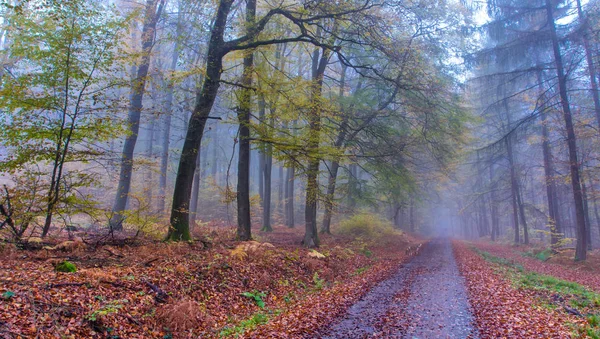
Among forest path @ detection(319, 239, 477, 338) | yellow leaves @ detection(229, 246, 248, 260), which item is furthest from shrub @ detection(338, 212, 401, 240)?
yellow leaves @ detection(229, 246, 248, 260)

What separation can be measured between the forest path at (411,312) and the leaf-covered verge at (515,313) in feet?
0.88

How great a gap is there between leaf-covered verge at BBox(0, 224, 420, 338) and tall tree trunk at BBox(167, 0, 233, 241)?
765mm

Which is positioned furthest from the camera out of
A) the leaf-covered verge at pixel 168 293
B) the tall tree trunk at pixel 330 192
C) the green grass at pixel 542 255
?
the green grass at pixel 542 255

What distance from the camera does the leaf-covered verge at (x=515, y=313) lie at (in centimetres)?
552

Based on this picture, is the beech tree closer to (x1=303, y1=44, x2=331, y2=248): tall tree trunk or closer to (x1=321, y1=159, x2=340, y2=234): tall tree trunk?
(x1=303, y1=44, x2=331, y2=248): tall tree trunk

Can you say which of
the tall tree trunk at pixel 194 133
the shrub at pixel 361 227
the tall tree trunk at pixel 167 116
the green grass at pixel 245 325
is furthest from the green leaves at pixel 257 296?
the shrub at pixel 361 227

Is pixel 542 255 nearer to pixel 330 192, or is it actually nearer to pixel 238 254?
pixel 330 192

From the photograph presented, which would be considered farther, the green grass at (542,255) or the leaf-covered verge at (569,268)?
the green grass at (542,255)

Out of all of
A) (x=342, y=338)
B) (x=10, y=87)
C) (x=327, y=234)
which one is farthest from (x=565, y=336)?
(x=327, y=234)

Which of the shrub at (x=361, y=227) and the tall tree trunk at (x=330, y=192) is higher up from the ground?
the tall tree trunk at (x=330, y=192)

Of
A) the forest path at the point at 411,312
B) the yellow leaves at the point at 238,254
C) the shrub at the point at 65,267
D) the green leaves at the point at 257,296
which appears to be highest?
the shrub at the point at 65,267

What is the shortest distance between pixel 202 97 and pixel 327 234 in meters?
11.9

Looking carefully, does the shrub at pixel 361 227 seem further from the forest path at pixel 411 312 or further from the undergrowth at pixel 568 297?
the forest path at pixel 411 312

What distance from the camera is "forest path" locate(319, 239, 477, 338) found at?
559 cm
